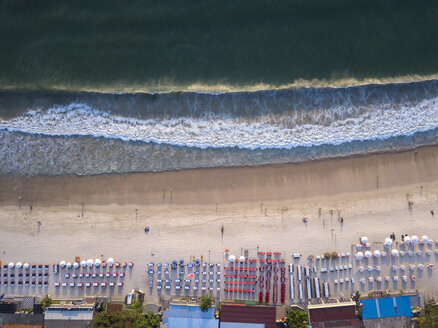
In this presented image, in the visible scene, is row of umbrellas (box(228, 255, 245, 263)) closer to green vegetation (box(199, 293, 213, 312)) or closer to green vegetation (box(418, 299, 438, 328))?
green vegetation (box(199, 293, 213, 312))

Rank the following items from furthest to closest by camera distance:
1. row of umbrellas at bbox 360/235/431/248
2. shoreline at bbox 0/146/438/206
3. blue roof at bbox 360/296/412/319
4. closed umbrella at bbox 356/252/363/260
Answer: shoreline at bbox 0/146/438/206
closed umbrella at bbox 356/252/363/260
row of umbrellas at bbox 360/235/431/248
blue roof at bbox 360/296/412/319

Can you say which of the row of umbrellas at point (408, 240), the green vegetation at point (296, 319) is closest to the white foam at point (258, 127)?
the row of umbrellas at point (408, 240)

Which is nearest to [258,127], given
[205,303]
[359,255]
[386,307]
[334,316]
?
[359,255]

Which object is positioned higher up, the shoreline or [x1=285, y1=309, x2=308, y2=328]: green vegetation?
the shoreline

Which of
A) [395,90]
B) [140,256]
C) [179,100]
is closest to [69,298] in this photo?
[140,256]

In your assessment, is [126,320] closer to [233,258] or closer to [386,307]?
[233,258]

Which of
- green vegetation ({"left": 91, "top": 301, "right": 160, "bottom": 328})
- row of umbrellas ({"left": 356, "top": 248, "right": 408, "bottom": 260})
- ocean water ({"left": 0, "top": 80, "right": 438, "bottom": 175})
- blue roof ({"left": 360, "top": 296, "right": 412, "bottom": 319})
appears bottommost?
green vegetation ({"left": 91, "top": 301, "right": 160, "bottom": 328})

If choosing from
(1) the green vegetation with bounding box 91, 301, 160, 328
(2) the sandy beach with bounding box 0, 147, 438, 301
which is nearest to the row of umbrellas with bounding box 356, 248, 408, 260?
(2) the sandy beach with bounding box 0, 147, 438, 301

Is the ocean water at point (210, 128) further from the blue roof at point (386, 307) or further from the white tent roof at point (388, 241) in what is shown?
the blue roof at point (386, 307)
